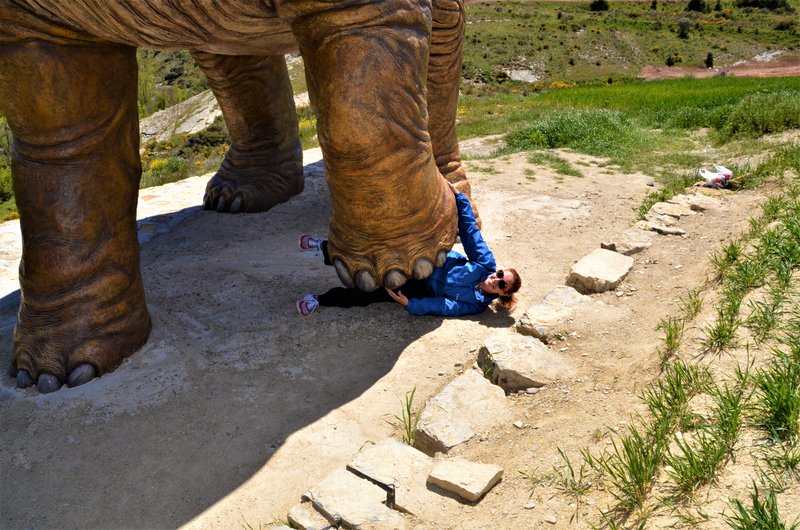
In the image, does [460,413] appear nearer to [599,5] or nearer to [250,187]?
[250,187]

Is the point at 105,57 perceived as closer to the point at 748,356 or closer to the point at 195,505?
the point at 195,505

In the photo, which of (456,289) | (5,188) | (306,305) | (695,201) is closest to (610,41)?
(5,188)

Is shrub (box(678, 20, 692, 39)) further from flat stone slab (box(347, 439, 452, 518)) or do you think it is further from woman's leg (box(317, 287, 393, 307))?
flat stone slab (box(347, 439, 452, 518))

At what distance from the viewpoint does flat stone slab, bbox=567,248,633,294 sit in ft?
12.0

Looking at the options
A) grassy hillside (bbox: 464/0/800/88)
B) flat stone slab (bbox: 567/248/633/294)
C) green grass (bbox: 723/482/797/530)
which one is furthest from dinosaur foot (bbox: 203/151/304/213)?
grassy hillside (bbox: 464/0/800/88)

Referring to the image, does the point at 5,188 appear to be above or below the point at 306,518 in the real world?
below

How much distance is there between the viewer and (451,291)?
3557 millimetres

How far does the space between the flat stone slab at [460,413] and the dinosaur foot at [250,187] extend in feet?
9.43

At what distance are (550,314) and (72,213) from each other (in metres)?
2.16

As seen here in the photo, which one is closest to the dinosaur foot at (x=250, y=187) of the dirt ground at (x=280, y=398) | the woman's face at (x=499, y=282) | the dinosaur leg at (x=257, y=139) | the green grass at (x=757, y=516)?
the dinosaur leg at (x=257, y=139)

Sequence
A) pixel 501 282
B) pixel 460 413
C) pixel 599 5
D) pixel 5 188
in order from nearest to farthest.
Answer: pixel 460 413, pixel 501 282, pixel 5 188, pixel 599 5

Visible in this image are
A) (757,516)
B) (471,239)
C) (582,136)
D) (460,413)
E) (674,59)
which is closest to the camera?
(757,516)

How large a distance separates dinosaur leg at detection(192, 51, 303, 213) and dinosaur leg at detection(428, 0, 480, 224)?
147 centimetres

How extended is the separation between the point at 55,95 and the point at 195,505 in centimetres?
171
